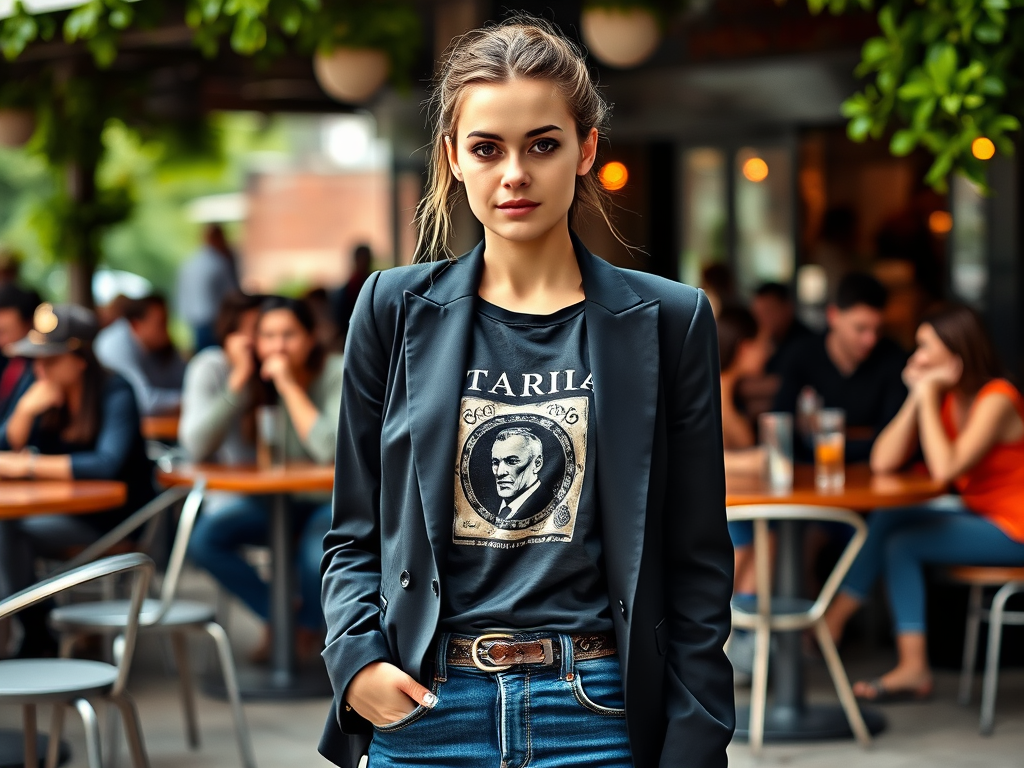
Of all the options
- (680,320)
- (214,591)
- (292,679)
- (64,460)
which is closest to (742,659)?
(292,679)

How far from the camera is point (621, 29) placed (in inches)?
247

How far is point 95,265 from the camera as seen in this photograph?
31.0ft

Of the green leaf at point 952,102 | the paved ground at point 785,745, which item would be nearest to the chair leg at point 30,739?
the paved ground at point 785,745

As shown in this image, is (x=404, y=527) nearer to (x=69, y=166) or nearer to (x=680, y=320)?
(x=680, y=320)

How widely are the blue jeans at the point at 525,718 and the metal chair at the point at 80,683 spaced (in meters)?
1.48

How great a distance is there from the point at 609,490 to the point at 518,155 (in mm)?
424

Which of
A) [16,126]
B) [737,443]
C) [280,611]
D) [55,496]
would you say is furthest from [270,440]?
[16,126]

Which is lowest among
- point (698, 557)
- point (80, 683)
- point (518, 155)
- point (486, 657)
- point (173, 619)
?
point (173, 619)

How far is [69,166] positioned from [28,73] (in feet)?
2.77

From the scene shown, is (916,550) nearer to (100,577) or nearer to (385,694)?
(100,577)

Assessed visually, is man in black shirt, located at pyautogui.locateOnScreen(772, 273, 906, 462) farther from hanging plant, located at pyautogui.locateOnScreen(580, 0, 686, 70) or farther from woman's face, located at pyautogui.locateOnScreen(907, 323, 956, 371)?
hanging plant, located at pyautogui.locateOnScreen(580, 0, 686, 70)

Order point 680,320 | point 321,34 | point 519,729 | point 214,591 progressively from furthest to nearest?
point 214,591 < point 321,34 < point 680,320 < point 519,729

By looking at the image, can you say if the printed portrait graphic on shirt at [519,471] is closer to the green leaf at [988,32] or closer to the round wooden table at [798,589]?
the round wooden table at [798,589]

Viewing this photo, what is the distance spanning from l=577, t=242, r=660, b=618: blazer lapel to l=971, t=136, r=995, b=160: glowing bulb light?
2.79m
